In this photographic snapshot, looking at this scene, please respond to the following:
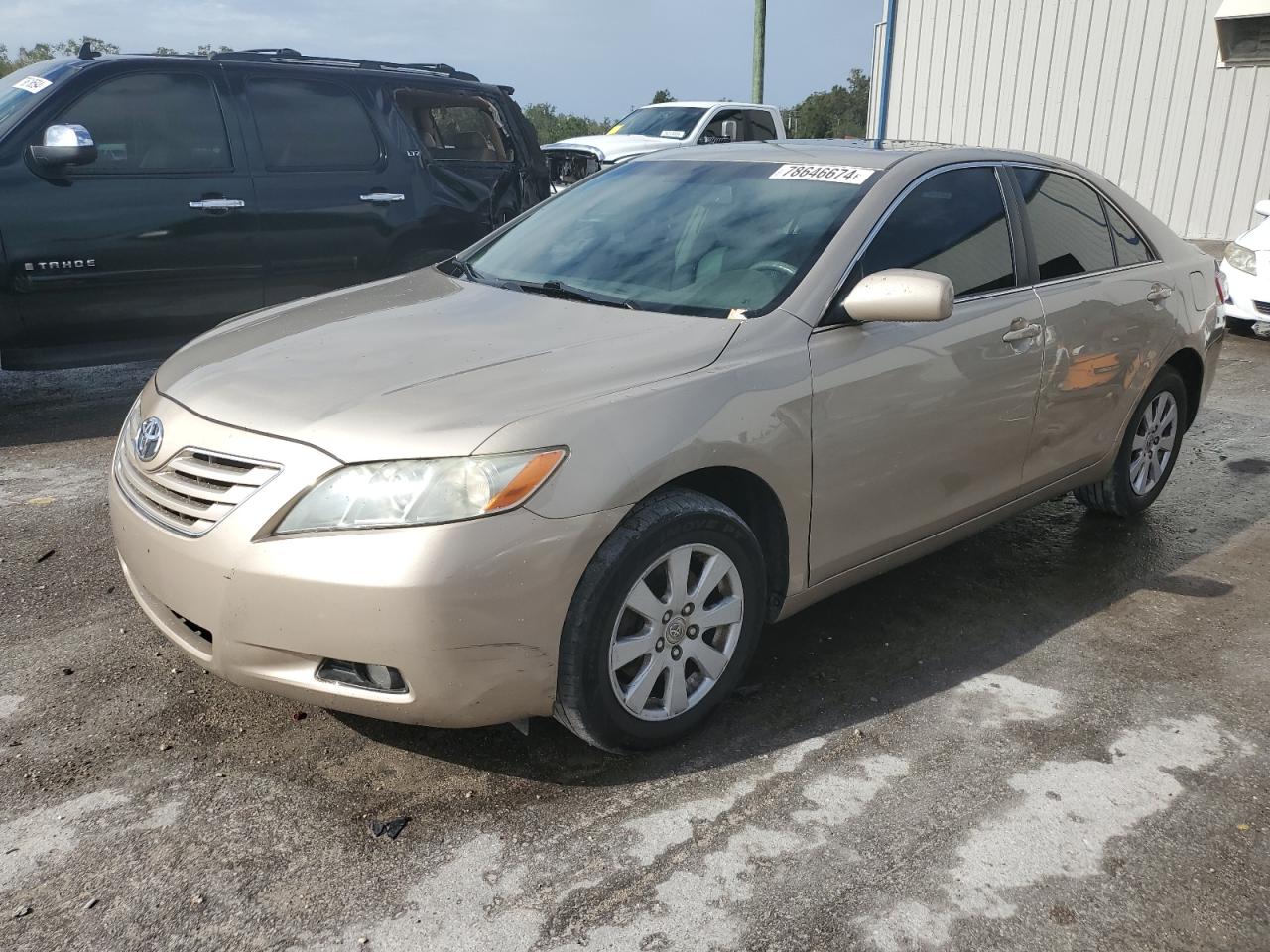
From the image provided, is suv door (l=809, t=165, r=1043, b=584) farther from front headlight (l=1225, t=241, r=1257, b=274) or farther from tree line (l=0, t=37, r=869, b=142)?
tree line (l=0, t=37, r=869, b=142)

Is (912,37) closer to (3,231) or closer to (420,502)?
(3,231)

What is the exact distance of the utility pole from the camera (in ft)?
70.2

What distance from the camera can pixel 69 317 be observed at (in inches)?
231

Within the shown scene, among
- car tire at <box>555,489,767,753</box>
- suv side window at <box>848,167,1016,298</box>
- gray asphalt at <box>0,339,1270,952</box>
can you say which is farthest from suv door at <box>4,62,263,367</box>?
car tire at <box>555,489,767,753</box>

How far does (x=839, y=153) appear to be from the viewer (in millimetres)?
3887

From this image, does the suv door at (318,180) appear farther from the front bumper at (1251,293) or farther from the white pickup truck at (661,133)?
the white pickup truck at (661,133)

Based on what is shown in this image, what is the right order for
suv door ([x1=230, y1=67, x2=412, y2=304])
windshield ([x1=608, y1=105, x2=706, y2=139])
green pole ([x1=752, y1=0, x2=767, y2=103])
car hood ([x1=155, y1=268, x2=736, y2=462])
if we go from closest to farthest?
car hood ([x1=155, y1=268, x2=736, y2=462]), suv door ([x1=230, y1=67, x2=412, y2=304]), windshield ([x1=608, y1=105, x2=706, y2=139]), green pole ([x1=752, y1=0, x2=767, y2=103])

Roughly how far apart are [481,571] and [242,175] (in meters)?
4.67

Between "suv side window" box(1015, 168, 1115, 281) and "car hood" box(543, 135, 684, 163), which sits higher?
"suv side window" box(1015, 168, 1115, 281)

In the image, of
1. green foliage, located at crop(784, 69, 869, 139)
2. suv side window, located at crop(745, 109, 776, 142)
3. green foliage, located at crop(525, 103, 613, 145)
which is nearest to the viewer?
suv side window, located at crop(745, 109, 776, 142)

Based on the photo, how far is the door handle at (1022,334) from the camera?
3775 mm

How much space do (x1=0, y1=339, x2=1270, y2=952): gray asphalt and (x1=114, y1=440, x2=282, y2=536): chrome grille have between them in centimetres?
66

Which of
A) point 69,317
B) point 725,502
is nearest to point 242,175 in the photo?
point 69,317

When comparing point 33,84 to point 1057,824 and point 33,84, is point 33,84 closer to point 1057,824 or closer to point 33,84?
point 33,84
